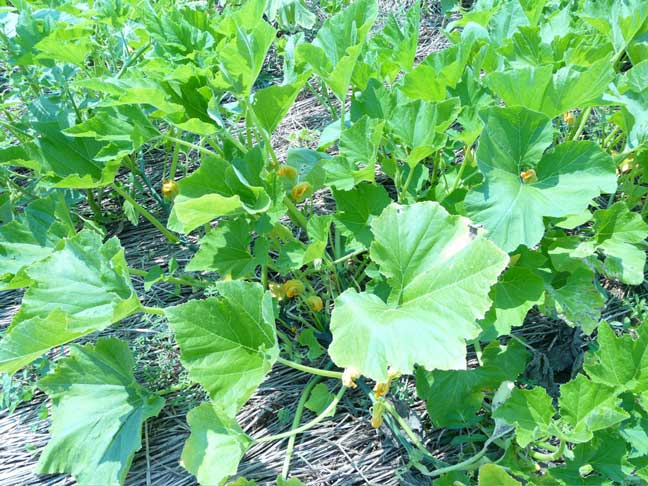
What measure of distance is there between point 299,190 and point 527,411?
0.80m

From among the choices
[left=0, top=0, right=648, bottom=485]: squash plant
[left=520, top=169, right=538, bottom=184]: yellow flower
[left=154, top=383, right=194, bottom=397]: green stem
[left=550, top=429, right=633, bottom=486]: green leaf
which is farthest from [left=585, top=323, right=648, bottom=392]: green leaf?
[left=154, top=383, right=194, bottom=397]: green stem

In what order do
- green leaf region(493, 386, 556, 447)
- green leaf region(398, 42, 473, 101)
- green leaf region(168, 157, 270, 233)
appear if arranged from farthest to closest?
green leaf region(398, 42, 473, 101) < green leaf region(168, 157, 270, 233) < green leaf region(493, 386, 556, 447)

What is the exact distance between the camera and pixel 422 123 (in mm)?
1527

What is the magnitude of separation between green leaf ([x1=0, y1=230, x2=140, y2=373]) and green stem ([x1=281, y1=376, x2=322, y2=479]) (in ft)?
1.60

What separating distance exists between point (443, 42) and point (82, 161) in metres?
1.73

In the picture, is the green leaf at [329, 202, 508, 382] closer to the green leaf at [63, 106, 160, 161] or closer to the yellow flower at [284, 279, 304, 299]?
the yellow flower at [284, 279, 304, 299]

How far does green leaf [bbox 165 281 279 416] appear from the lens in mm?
1299

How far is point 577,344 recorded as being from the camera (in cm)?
163

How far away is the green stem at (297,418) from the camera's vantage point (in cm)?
145

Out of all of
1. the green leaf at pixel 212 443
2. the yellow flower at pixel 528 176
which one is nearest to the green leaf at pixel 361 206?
the yellow flower at pixel 528 176

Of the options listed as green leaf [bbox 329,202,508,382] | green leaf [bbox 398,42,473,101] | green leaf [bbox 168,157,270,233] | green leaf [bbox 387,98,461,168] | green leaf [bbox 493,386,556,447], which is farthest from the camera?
green leaf [bbox 398,42,473,101]

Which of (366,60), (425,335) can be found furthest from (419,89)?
(425,335)

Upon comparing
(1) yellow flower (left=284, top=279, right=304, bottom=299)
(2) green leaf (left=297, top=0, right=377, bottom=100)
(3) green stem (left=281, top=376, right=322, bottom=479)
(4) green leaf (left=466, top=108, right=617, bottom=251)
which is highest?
(2) green leaf (left=297, top=0, right=377, bottom=100)

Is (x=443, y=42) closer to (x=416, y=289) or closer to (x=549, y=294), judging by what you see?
(x=549, y=294)
